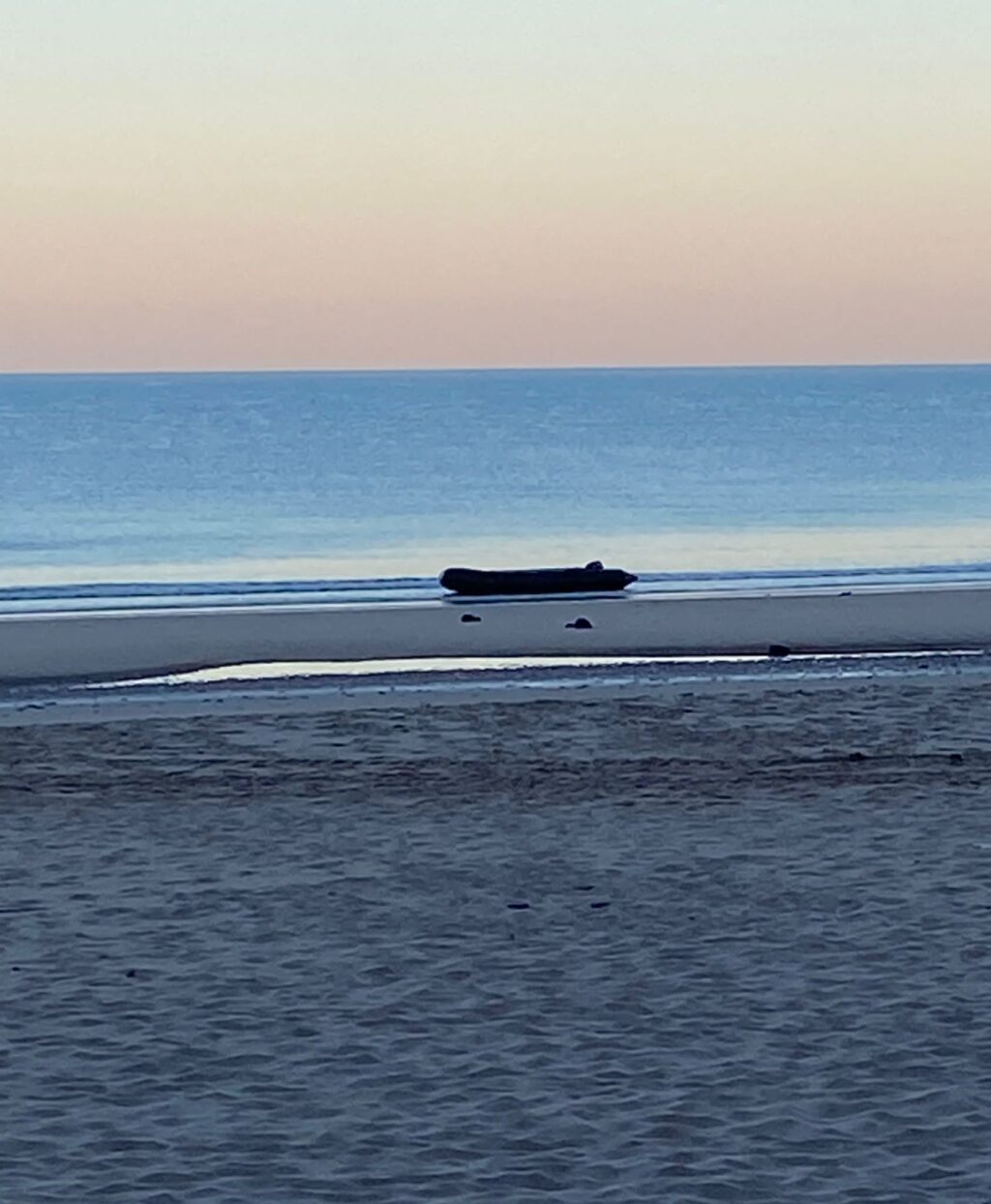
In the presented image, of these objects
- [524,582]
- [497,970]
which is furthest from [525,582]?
[497,970]

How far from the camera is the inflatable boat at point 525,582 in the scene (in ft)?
101

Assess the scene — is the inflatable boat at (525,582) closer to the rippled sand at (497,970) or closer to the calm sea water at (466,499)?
the calm sea water at (466,499)

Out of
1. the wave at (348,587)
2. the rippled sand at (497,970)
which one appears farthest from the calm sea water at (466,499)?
the rippled sand at (497,970)

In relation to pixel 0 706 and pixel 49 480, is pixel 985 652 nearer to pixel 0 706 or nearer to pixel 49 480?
pixel 0 706

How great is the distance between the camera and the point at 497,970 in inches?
357

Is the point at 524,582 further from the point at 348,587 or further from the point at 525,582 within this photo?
the point at 348,587

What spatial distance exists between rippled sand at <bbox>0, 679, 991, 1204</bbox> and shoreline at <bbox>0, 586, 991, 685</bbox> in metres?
7.38

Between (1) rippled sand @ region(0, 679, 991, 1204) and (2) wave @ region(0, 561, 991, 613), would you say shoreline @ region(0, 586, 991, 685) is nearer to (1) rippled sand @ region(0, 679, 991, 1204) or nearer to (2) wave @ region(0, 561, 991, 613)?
(2) wave @ region(0, 561, 991, 613)

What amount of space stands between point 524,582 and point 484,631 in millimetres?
5426

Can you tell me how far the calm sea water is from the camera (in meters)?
38.8

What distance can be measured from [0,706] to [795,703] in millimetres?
6962

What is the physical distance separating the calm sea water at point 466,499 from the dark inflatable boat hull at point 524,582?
164 centimetres

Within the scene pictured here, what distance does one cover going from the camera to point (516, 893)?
416 inches

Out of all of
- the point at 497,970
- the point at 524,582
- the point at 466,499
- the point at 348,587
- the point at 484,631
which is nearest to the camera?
the point at 497,970
